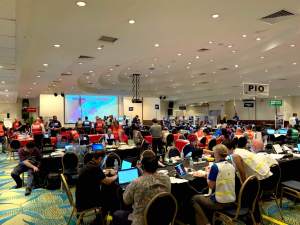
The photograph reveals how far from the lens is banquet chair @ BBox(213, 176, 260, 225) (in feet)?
10.4

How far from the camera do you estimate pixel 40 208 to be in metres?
4.76

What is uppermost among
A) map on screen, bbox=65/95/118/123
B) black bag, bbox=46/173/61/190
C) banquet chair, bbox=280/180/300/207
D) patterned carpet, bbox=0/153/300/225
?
map on screen, bbox=65/95/118/123

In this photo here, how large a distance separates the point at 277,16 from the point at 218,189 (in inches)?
163

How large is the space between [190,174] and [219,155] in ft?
2.90

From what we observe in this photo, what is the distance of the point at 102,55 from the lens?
8680mm

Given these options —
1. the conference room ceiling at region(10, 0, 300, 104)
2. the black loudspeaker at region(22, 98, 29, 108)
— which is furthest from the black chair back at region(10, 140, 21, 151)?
the black loudspeaker at region(22, 98, 29, 108)

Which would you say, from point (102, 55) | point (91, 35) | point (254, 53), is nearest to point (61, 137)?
point (102, 55)

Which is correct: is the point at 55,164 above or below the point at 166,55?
below

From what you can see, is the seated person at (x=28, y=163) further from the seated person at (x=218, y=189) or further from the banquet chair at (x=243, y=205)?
the banquet chair at (x=243, y=205)

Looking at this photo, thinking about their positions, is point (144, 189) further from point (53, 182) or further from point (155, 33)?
point (155, 33)

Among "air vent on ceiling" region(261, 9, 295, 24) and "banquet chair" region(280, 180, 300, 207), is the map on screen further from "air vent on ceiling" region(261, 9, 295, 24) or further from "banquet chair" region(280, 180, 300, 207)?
"banquet chair" region(280, 180, 300, 207)

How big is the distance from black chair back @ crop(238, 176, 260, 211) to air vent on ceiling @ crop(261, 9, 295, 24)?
3678mm

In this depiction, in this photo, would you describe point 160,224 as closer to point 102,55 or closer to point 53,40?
point 53,40

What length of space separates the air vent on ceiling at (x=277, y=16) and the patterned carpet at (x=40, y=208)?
140 inches
